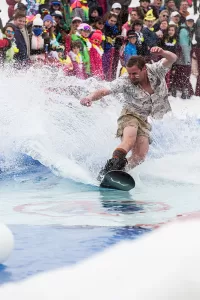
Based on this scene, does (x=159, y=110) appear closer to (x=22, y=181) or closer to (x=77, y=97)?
(x=22, y=181)

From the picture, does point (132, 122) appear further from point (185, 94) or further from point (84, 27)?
point (185, 94)

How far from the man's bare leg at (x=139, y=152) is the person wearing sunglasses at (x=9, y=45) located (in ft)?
13.4

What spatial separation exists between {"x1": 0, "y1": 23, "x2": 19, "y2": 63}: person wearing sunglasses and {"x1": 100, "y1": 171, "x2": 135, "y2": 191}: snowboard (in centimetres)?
469

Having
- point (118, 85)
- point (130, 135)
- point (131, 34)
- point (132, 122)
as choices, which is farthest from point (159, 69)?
point (131, 34)

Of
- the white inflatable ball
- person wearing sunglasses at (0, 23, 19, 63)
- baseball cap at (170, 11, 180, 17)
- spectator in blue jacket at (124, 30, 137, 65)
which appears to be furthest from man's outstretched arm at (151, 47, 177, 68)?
baseball cap at (170, 11, 180, 17)

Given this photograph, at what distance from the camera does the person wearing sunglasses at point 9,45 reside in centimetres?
1155

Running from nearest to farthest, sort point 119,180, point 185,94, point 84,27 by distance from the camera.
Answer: point 119,180 → point 84,27 → point 185,94

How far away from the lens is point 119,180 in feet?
23.5

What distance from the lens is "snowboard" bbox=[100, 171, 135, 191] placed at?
23.4 ft

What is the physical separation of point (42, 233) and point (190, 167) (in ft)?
14.5

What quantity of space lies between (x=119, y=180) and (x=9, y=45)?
5056 millimetres

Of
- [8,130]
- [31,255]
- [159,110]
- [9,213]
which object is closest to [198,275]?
[31,255]

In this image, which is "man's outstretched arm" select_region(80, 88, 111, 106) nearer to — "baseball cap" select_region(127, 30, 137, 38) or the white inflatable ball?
the white inflatable ball

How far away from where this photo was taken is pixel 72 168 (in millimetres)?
8102
